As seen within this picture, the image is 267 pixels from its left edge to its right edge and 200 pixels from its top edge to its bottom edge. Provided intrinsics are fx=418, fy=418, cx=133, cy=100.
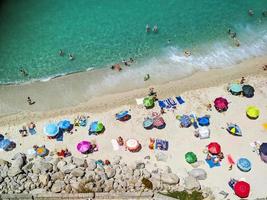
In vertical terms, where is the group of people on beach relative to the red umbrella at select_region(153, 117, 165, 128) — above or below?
above

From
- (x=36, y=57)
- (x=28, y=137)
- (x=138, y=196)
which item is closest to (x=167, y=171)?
(x=138, y=196)

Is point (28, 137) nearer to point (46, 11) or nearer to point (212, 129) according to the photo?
point (212, 129)

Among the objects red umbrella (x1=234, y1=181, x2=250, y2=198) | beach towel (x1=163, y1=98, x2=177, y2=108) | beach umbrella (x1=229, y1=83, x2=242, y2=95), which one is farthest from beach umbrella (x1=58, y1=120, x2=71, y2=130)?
beach umbrella (x1=229, y1=83, x2=242, y2=95)

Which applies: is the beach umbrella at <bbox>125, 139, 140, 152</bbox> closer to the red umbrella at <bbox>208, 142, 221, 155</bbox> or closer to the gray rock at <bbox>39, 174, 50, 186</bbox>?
the red umbrella at <bbox>208, 142, 221, 155</bbox>

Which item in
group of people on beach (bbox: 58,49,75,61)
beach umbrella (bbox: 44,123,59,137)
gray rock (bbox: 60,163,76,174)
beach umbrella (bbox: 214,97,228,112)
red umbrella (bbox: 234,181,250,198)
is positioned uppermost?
group of people on beach (bbox: 58,49,75,61)

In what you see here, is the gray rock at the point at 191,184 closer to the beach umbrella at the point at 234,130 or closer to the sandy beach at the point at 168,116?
the sandy beach at the point at 168,116

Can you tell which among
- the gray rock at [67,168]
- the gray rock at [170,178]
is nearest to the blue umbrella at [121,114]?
the gray rock at [67,168]
